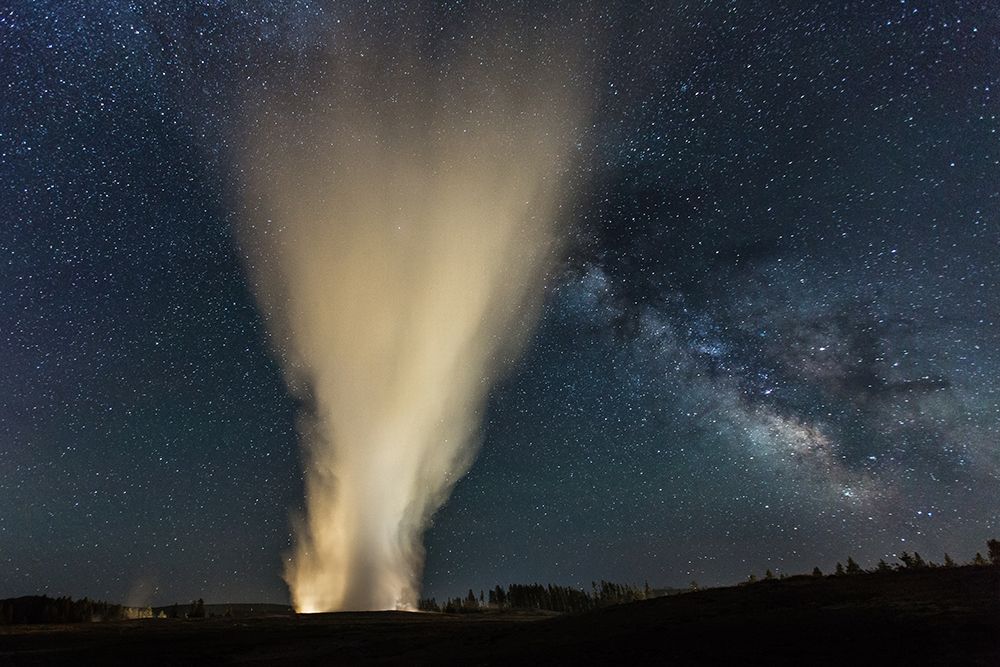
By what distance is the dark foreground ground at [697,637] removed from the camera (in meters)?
Answer: 13.4

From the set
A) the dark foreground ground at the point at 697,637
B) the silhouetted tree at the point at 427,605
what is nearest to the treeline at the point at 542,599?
the silhouetted tree at the point at 427,605

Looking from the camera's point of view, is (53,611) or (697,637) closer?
(697,637)

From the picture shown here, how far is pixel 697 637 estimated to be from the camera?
54.0 feet

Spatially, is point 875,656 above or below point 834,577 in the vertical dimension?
below

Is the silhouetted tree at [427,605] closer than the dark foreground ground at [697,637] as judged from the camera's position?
No

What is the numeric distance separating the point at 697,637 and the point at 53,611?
52090 millimetres

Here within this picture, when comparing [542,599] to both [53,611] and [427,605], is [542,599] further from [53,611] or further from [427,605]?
[53,611]

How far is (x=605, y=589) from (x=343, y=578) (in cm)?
3530

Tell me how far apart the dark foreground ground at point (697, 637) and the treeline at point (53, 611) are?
70.4 ft

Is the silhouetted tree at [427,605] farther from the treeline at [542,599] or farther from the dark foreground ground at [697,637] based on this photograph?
the dark foreground ground at [697,637]

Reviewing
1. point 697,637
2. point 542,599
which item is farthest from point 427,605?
point 697,637

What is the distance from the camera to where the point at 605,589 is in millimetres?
78750

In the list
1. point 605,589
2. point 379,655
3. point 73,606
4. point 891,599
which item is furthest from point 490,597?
point 891,599

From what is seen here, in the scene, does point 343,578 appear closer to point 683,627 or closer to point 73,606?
point 73,606
